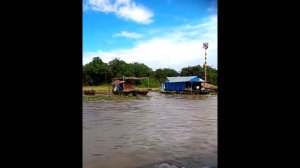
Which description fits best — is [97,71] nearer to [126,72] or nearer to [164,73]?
[126,72]

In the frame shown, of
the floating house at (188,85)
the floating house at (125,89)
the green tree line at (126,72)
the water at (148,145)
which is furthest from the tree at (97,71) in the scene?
the water at (148,145)

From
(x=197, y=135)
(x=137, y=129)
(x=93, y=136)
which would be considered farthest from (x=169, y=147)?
(x=137, y=129)

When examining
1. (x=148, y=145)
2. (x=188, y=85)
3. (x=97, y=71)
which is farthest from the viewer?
(x=97, y=71)

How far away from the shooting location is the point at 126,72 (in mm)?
40156

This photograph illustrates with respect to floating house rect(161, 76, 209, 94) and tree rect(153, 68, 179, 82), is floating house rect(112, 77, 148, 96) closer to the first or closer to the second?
floating house rect(161, 76, 209, 94)

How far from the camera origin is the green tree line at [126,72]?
3675 centimetres

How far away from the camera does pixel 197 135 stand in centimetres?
916

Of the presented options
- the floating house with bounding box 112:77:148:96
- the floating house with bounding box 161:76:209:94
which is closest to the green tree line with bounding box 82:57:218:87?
the floating house with bounding box 161:76:209:94

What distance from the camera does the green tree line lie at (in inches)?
1447

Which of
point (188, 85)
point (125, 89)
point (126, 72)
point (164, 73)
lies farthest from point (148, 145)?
point (164, 73)

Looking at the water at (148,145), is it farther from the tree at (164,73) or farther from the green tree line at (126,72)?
the tree at (164,73)
